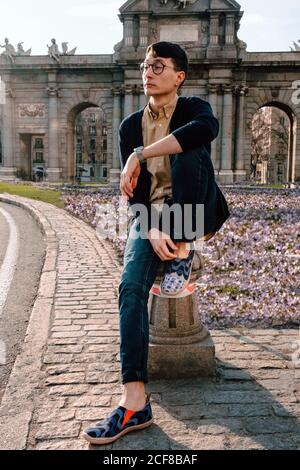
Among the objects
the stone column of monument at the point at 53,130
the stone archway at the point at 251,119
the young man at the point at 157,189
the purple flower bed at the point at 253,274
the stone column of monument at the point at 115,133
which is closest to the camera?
the young man at the point at 157,189

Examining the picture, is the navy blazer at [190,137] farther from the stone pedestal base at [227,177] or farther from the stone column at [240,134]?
the stone column at [240,134]

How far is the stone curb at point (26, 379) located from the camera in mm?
3268

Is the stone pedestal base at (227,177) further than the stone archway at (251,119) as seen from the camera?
No

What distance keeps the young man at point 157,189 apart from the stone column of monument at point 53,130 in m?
35.8

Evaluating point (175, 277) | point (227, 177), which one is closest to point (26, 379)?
point (175, 277)

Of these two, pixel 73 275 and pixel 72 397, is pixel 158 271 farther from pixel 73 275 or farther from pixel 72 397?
pixel 73 275

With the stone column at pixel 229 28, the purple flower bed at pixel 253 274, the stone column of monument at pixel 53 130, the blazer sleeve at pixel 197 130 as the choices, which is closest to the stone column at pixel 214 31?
the stone column at pixel 229 28

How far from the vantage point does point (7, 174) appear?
39406mm

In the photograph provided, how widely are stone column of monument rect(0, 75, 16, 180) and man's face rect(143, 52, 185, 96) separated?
Answer: 122 ft

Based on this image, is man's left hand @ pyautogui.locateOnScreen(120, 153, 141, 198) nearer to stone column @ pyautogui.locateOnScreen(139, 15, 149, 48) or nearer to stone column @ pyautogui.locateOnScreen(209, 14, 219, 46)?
stone column @ pyautogui.locateOnScreen(209, 14, 219, 46)

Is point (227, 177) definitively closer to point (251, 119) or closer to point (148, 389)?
point (251, 119)

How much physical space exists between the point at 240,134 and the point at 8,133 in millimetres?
17917

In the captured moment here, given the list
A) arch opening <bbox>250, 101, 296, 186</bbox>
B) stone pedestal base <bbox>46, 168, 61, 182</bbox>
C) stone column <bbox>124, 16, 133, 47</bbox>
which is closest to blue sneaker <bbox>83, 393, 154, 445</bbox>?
stone column <bbox>124, 16, 133, 47</bbox>
